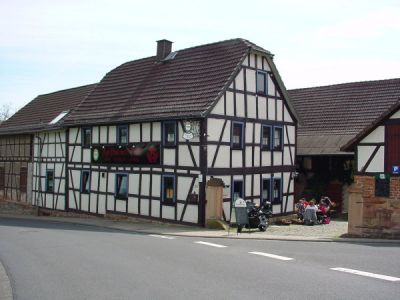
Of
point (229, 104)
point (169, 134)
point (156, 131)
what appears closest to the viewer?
point (229, 104)

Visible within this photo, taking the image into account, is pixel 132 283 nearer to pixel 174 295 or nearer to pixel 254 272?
pixel 174 295

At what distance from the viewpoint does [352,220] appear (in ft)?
55.8

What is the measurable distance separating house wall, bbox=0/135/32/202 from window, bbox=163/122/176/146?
13975mm

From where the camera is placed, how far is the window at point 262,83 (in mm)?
24391

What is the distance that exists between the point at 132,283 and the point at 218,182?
1203 cm

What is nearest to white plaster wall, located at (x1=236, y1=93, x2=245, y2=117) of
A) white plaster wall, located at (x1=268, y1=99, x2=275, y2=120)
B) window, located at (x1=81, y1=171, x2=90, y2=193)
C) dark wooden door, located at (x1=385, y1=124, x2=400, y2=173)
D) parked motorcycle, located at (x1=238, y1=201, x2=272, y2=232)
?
white plaster wall, located at (x1=268, y1=99, x2=275, y2=120)

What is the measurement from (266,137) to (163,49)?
7687 mm

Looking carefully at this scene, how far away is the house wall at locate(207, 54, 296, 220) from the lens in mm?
21969

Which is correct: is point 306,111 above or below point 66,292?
above

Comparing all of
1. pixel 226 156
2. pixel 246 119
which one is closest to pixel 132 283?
pixel 226 156

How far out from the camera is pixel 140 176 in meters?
24.3

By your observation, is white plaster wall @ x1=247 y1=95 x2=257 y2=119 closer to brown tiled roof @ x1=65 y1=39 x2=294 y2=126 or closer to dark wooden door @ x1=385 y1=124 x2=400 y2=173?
brown tiled roof @ x1=65 y1=39 x2=294 y2=126

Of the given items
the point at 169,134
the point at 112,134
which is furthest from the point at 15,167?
the point at 169,134

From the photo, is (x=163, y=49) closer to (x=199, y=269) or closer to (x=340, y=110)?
(x=340, y=110)
